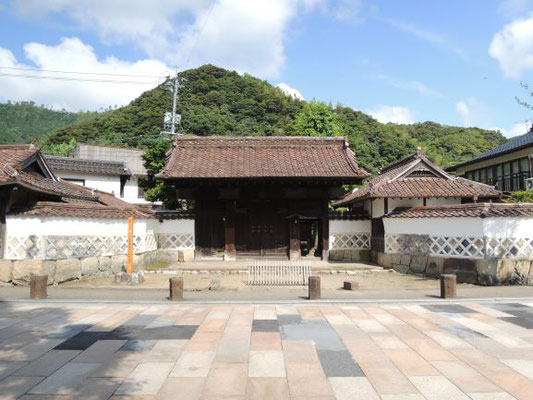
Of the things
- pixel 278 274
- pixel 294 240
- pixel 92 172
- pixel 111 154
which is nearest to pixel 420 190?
pixel 294 240

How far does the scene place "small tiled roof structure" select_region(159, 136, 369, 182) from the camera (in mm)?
18109

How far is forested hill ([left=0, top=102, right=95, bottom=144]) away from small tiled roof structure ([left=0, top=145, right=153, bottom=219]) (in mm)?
56142

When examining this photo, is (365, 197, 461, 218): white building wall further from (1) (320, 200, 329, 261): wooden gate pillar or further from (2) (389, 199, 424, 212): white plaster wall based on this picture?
(1) (320, 200, 329, 261): wooden gate pillar

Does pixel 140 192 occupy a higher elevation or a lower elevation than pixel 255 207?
higher

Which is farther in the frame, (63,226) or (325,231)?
(325,231)

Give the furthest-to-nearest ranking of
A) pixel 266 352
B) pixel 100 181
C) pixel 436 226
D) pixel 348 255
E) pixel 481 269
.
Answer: pixel 100 181 → pixel 348 255 → pixel 436 226 → pixel 481 269 → pixel 266 352

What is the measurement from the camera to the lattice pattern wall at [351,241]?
64.2 ft

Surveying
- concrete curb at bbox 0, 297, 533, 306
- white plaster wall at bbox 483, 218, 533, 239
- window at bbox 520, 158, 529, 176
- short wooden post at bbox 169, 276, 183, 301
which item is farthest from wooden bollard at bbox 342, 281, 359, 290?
window at bbox 520, 158, 529, 176

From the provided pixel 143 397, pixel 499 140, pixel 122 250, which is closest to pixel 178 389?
pixel 143 397

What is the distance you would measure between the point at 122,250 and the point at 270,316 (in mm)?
10163

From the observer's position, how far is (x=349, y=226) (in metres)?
19.7

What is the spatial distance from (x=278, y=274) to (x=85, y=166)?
78.8 feet

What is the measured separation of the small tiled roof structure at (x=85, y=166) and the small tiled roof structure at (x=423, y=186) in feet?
70.7

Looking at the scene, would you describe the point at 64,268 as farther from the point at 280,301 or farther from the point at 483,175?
the point at 483,175
